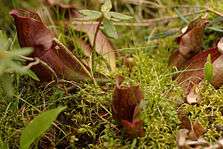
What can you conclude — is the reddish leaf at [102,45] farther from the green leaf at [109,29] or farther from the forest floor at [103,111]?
the green leaf at [109,29]

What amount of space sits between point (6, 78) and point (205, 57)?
683 millimetres

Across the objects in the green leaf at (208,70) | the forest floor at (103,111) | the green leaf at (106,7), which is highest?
the green leaf at (106,7)

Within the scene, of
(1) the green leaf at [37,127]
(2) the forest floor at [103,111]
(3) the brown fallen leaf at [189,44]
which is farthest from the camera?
(3) the brown fallen leaf at [189,44]

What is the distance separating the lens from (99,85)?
59.6 inches

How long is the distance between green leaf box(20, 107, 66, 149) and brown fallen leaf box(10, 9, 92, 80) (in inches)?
8.8

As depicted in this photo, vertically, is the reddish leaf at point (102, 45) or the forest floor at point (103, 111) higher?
the reddish leaf at point (102, 45)

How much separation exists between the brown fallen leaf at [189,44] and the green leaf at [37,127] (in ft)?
2.14

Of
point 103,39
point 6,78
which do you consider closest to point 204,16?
point 103,39

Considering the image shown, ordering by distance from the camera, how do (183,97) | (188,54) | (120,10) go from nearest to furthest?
(183,97)
(188,54)
(120,10)

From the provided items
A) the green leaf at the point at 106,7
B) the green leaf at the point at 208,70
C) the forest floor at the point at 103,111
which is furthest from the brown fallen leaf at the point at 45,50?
the green leaf at the point at 208,70

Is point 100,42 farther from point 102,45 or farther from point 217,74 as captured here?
point 217,74

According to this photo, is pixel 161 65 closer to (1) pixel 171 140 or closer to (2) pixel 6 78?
(1) pixel 171 140

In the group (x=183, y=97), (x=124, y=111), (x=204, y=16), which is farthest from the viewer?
(x=204, y=16)

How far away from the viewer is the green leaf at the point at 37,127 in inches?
47.4
